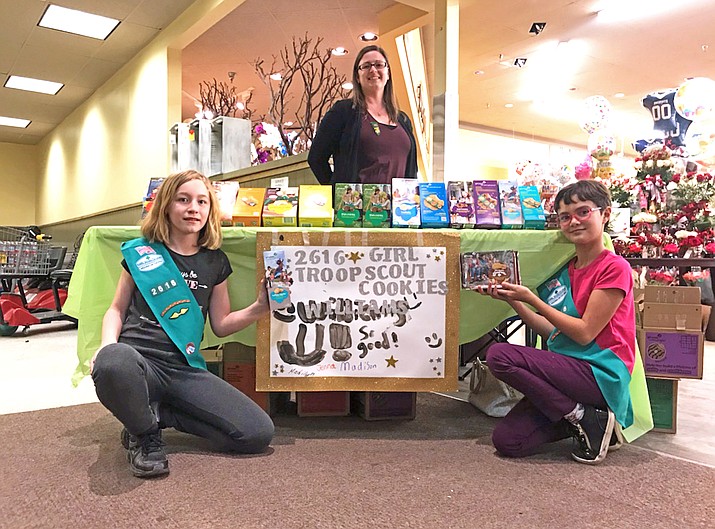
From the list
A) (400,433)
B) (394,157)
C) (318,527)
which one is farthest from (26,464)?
(394,157)

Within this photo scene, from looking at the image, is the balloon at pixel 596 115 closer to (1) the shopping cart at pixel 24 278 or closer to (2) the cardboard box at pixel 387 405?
(2) the cardboard box at pixel 387 405

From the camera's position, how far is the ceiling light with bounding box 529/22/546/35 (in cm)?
536

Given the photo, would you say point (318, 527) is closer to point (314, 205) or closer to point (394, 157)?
point (314, 205)

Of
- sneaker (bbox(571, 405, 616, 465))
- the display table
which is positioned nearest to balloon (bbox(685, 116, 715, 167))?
the display table

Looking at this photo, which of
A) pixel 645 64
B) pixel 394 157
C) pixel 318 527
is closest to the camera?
pixel 318 527

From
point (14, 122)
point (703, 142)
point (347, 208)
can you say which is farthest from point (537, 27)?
point (14, 122)

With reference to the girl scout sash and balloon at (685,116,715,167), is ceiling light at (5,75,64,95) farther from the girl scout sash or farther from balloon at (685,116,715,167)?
balloon at (685,116,715,167)

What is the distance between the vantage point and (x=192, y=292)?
189 cm

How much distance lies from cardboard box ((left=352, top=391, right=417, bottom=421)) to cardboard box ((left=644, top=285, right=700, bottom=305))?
995 millimetres

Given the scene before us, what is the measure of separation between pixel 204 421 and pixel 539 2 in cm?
455

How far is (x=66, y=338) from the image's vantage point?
176 inches

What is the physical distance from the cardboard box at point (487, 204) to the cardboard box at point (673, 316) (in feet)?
2.31

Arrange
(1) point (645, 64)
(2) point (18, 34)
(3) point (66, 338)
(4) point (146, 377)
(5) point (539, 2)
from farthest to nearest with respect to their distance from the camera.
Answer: (1) point (645, 64)
(2) point (18, 34)
(5) point (539, 2)
(3) point (66, 338)
(4) point (146, 377)

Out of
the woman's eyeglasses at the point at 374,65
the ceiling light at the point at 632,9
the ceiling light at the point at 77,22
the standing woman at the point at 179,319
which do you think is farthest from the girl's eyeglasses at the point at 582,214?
the ceiling light at the point at 77,22
